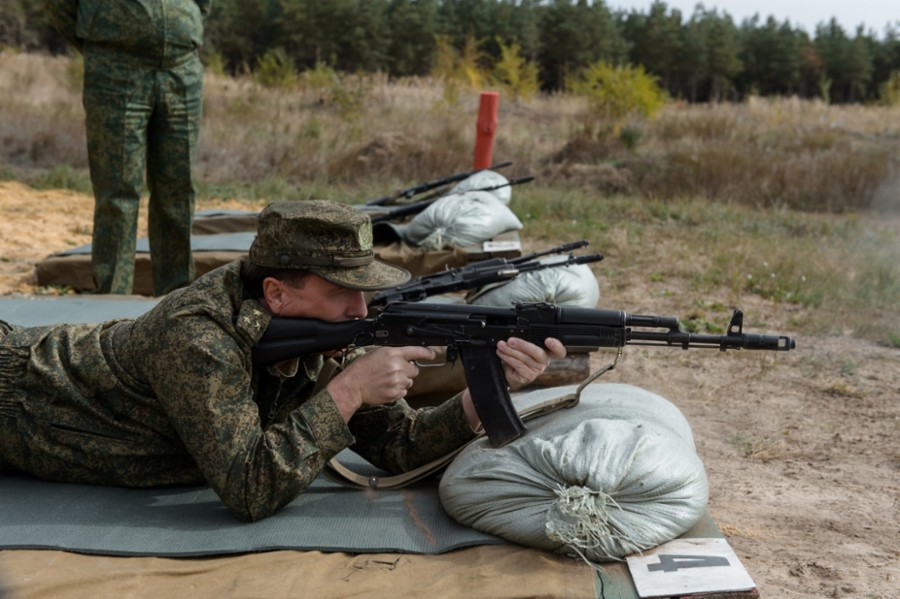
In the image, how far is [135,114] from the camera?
18.7 feet

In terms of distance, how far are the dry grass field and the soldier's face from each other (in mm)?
1677

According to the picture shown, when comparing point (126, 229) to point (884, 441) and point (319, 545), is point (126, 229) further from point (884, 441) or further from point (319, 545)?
point (884, 441)

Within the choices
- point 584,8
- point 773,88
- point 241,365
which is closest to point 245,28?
point 584,8

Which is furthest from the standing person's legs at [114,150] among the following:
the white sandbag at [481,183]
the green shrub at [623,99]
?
the green shrub at [623,99]

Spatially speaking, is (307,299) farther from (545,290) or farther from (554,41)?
(554,41)

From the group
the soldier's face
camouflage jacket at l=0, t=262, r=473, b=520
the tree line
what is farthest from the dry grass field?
the tree line

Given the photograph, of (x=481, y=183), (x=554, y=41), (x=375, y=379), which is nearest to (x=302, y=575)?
(x=375, y=379)

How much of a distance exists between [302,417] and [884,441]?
3.19 meters

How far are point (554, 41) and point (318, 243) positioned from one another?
A: 99.9 feet

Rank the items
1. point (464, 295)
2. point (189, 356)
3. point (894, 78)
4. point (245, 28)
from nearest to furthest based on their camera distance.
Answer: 1. point (189, 356)
2. point (464, 295)
3. point (894, 78)
4. point (245, 28)

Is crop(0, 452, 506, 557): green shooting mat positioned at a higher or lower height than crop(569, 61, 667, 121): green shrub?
lower

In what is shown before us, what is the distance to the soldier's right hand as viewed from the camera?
8.54ft

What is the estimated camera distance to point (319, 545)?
2480 millimetres

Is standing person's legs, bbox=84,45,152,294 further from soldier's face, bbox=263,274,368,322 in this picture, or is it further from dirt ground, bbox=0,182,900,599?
soldier's face, bbox=263,274,368,322
